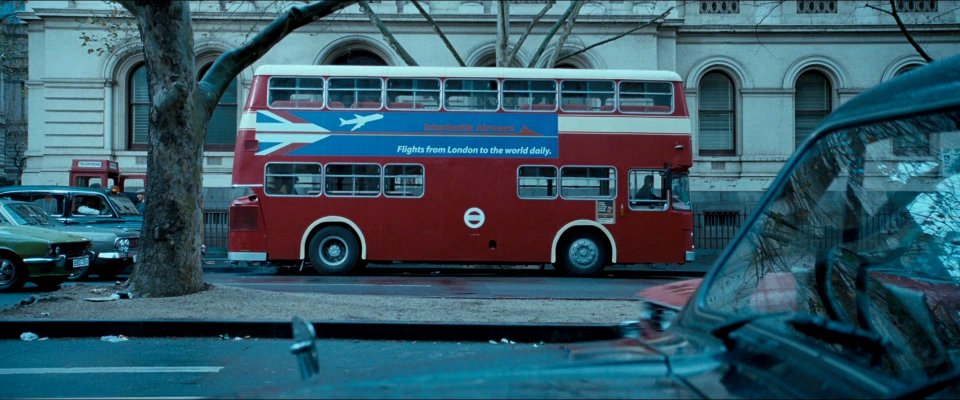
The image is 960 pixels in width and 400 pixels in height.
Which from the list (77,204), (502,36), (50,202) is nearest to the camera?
(50,202)

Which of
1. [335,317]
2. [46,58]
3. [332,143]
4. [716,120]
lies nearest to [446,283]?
[332,143]

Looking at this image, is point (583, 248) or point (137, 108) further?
point (137, 108)

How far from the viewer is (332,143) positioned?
55.2 feet

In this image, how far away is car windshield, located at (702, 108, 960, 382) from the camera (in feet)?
8.67

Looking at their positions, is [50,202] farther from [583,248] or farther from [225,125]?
[225,125]

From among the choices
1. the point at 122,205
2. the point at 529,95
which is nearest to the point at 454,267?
the point at 529,95

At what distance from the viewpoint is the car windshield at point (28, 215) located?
13805 millimetres

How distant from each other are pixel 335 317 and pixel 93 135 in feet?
66.5

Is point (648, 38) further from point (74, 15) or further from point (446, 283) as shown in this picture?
point (74, 15)

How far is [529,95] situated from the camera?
16.9m

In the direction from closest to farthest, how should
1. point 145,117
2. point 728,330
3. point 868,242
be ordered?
point 728,330 → point 868,242 → point 145,117

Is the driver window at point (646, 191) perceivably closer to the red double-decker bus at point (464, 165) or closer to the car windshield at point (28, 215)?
the red double-decker bus at point (464, 165)

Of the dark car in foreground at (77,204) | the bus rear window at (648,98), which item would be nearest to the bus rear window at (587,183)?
the bus rear window at (648,98)

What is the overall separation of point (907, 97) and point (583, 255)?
49.2ft
